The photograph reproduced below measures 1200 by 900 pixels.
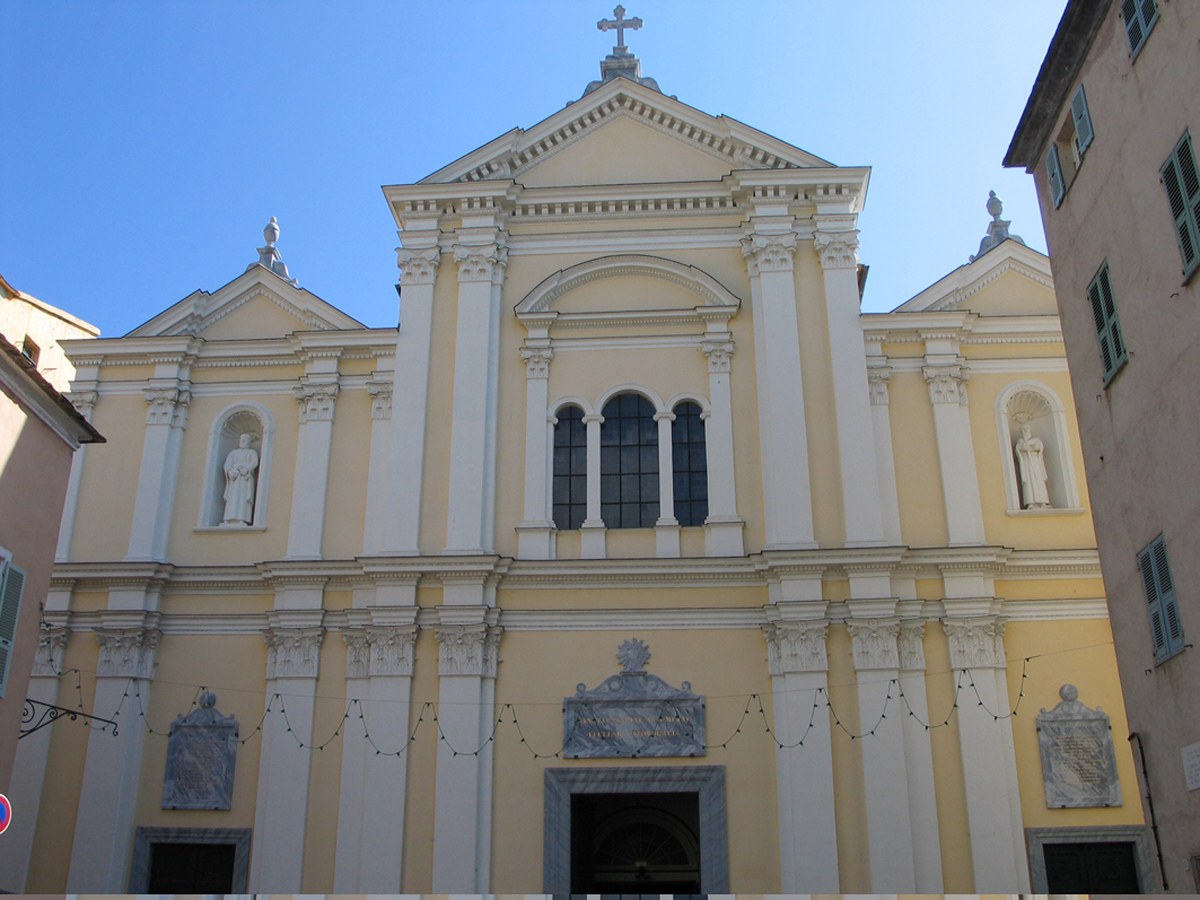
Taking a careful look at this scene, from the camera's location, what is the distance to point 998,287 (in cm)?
2095

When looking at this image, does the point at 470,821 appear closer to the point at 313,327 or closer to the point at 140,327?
the point at 313,327

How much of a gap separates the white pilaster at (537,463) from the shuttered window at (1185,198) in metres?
11.0

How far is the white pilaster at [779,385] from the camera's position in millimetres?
18703

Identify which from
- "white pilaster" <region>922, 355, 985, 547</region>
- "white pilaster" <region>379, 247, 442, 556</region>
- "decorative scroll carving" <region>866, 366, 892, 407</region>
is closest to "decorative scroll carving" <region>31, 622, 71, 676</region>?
"white pilaster" <region>379, 247, 442, 556</region>

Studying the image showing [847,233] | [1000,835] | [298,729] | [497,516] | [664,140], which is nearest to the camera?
[1000,835]

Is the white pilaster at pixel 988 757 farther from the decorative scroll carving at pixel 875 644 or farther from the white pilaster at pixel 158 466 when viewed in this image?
the white pilaster at pixel 158 466

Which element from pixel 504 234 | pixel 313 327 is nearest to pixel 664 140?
pixel 504 234

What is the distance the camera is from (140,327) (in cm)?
2184

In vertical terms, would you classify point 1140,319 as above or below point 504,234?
below

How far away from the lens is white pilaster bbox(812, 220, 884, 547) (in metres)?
18.6

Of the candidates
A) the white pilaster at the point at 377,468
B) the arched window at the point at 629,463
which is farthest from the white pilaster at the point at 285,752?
the arched window at the point at 629,463

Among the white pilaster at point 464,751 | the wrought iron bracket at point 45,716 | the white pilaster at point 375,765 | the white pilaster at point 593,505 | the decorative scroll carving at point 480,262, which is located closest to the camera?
the white pilaster at point 464,751

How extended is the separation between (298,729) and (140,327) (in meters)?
8.64

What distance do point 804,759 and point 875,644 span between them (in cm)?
211
